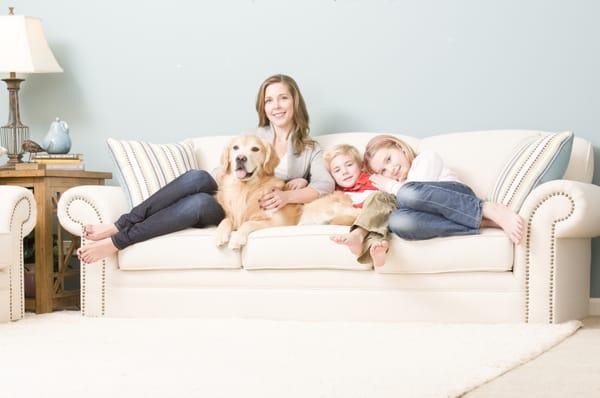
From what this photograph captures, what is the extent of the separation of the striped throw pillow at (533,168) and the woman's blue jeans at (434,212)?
19cm

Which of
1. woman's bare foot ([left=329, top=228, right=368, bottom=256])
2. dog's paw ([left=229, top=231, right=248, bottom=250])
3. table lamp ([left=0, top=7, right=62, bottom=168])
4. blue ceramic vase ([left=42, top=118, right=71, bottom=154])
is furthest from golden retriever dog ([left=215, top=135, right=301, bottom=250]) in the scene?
table lamp ([left=0, top=7, right=62, bottom=168])

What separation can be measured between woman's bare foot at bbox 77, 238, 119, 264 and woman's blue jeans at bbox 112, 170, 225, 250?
26mm

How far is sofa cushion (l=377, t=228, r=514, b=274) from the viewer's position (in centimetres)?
285

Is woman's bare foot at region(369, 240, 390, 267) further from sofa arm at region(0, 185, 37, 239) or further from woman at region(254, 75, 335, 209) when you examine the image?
sofa arm at region(0, 185, 37, 239)

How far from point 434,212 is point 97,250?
1.31m

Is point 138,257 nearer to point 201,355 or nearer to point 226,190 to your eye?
point 226,190

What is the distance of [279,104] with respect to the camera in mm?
3637

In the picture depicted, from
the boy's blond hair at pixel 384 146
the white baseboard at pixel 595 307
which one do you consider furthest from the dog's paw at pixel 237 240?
the white baseboard at pixel 595 307

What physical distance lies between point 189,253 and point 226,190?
14.8 inches

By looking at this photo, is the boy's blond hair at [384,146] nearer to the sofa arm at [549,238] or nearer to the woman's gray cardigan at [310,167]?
the woman's gray cardigan at [310,167]

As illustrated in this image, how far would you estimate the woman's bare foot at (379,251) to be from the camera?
2883 millimetres

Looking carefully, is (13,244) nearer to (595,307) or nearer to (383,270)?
(383,270)

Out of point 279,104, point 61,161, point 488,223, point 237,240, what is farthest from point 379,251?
point 61,161

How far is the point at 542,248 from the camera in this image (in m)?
2.82
